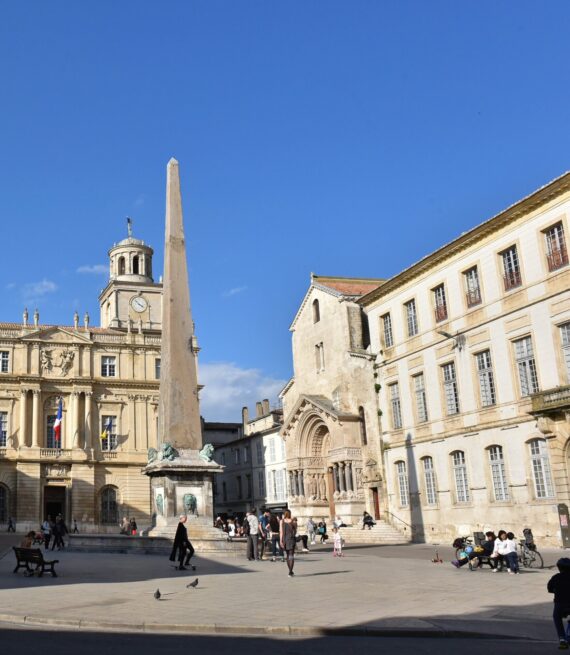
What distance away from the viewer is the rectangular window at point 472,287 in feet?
97.5

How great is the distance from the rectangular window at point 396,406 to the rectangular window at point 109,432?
25815 mm

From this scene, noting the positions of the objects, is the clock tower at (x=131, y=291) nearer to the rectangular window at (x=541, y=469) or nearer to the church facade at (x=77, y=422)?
the church facade at (x=77, y=422)

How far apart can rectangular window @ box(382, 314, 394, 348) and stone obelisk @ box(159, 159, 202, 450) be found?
46.6 ft

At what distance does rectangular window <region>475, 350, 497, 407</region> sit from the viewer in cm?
2869

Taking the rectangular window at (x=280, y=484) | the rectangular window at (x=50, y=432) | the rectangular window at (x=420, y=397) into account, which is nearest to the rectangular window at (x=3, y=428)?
the rectangular window at (x=50, y=432)

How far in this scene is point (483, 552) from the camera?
1827 cm

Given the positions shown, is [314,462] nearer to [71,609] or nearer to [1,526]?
[1,526]

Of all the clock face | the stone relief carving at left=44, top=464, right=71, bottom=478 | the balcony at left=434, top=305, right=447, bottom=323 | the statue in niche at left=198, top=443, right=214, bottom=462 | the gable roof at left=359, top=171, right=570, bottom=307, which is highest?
the clock face

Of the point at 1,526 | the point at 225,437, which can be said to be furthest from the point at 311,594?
the point at 225,437

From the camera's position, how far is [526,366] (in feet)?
88.0

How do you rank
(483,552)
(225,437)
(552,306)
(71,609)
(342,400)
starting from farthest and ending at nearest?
(225,437), (342,400), (552,306), (483,552), (71,609)

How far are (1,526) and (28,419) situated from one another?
7095 mm

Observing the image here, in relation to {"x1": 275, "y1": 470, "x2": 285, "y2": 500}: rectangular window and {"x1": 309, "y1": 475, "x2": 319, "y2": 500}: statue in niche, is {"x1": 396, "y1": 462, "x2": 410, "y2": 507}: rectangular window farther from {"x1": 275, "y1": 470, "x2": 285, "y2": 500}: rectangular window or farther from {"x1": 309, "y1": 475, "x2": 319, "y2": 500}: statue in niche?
{"x1": 275, "y1": 470, "x2": 285, "y2": 500}: rectangular window

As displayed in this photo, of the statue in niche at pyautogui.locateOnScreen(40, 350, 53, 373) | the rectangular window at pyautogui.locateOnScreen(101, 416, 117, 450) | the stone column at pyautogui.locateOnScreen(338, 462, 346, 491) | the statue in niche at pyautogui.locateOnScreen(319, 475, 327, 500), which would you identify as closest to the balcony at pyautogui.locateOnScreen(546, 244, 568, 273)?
the stone column at pyautogui.locateOnScreen(338, 462, 346, 491)
